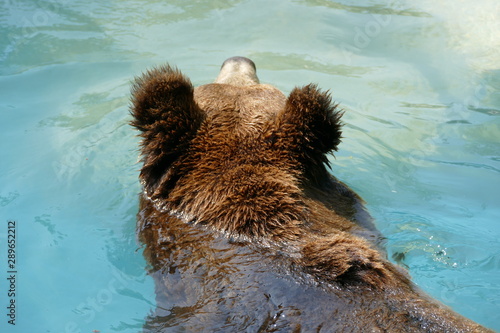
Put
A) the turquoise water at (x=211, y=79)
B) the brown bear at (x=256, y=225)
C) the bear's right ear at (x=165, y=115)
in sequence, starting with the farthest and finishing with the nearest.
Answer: the turquoise water at (x=211, y=79) → the bear's right ear at (x=165, y=115) → the brown bear at (x=256, y=225)

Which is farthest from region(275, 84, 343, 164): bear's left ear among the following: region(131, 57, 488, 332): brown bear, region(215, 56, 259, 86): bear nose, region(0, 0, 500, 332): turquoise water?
region(0, 0, 500, 332): turquoise water

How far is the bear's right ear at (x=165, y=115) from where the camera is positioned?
3963mm

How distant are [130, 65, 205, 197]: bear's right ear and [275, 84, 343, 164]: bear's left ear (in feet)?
2.00

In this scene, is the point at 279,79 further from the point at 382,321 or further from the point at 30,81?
the point at 382,321

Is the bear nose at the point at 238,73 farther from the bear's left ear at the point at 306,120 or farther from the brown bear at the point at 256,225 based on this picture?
the bear's left ear at the point at 306,120

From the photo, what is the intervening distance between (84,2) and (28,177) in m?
4.70

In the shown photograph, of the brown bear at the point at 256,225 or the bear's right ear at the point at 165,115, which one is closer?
the brown bear at the point at 256,225

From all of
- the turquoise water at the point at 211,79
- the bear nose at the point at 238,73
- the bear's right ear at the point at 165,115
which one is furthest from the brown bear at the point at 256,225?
the turquoise water at the point at 211,79

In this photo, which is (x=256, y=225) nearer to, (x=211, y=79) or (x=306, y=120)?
(x=306, y=120)

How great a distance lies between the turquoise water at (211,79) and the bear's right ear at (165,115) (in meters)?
1.16

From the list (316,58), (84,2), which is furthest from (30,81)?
(316,58)

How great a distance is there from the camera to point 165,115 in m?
4.00

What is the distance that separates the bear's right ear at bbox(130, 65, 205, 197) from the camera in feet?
13.0

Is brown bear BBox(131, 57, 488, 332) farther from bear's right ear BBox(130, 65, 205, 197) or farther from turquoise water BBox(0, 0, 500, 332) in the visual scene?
turquoise water BBox(0, 0, 500, 332)
